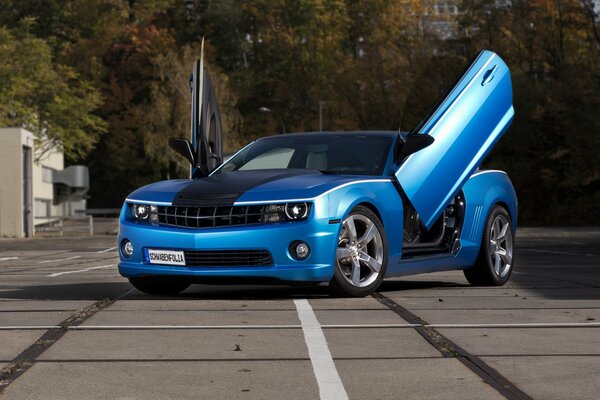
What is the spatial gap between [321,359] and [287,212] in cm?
382

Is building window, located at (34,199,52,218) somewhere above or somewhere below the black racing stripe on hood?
below

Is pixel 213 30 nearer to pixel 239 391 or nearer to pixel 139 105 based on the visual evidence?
pixel 139 105

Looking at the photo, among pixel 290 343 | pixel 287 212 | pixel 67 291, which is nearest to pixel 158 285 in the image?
pixel 67 291

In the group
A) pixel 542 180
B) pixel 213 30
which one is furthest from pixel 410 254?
pixel 213 30

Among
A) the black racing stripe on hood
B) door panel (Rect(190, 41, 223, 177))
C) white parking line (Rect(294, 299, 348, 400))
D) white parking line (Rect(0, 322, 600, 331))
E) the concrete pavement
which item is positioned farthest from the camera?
door panel (Rect(190, 41, 223, 177))

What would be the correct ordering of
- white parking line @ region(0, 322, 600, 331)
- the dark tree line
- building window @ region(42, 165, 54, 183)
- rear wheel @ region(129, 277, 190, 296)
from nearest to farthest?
white parking line @ region(0, 322, 600, 331)
rear wheel @ region(129, 277, 190, 296)
the dark tree line
building window @ region(42, 165, 54, 183)

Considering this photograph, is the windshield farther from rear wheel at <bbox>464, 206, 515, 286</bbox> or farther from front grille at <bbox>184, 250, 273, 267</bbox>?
rear wheel at <bbox>464, 206, 515, 286</bbox>

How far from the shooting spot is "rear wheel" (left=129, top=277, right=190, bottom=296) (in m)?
11.7

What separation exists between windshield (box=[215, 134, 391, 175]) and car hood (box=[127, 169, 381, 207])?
1.17 ft

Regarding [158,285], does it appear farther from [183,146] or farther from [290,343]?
[290,343]

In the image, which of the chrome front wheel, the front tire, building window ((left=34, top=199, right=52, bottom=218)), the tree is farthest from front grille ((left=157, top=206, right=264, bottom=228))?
the tree

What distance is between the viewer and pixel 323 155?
12125 mm

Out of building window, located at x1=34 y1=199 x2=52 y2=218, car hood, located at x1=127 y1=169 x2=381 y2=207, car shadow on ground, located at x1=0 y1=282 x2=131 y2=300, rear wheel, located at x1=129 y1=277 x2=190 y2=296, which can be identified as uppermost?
car hood, located at x1=127 y1=169 x2=381 y2=207

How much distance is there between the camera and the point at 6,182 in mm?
50250
